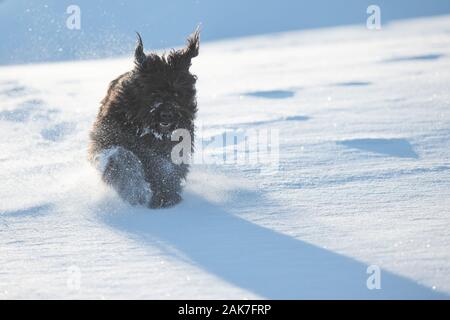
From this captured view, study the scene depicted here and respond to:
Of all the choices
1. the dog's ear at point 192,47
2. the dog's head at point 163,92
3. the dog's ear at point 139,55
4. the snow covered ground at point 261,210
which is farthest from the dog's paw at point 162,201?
the dog's ear at point 192,47

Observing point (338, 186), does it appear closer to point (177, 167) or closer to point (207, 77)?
point (177, 167)

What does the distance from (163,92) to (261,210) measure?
49.7 inches

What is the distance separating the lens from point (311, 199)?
177 inches

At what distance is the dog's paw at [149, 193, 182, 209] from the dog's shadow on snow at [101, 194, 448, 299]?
135mm

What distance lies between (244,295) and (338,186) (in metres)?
2.00

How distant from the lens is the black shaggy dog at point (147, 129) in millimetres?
4727

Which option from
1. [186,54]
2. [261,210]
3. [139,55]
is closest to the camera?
[261,210]

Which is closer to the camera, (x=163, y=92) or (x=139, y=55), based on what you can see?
(x=163, y=92)

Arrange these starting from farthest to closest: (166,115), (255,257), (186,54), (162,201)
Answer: (186,54) < (166,115) < (162,201) < (255,257)

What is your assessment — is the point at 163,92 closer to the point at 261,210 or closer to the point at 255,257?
the point at 261,210

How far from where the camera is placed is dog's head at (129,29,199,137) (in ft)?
15.7

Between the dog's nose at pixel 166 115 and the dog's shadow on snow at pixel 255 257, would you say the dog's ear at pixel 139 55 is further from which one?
the dog's shadow on snow at pixel 255 257

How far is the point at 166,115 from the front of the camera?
15.7 feet


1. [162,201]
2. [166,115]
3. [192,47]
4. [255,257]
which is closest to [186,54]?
[192,47]
